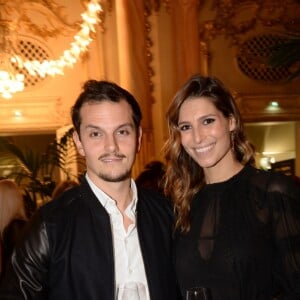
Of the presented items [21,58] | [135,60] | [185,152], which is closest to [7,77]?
[21,58]

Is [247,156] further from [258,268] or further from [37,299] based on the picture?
[37,299]

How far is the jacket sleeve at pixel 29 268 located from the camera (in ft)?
5.02

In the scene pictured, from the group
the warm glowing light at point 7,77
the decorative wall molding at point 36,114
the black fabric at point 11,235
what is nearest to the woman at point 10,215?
the black fabric at point 11,235

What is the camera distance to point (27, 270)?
5.10 ft

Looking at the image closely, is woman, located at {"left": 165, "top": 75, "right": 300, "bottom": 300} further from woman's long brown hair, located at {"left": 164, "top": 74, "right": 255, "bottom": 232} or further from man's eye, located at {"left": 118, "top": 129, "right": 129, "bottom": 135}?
man's eye, located at {"left": 118, "top": 129, "right": 129, "bottom": 135}

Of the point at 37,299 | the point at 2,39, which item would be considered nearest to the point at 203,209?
the point at 37,299

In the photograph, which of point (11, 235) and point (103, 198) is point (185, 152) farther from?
point (11, 235)

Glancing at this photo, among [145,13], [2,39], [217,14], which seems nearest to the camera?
[2,39]

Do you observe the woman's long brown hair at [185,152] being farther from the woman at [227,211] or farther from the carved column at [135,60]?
the carved column at [135,60]

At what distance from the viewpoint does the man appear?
5.18ft

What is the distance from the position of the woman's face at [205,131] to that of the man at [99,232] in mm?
262

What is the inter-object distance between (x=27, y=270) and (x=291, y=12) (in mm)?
7454

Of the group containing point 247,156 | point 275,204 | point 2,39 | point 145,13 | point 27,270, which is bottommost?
point 27,270

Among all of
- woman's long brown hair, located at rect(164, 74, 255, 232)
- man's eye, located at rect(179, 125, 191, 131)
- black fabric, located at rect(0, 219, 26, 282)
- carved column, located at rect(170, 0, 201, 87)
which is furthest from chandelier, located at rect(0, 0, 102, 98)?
man's eye, located at rect(179, 125, 191, 131)
